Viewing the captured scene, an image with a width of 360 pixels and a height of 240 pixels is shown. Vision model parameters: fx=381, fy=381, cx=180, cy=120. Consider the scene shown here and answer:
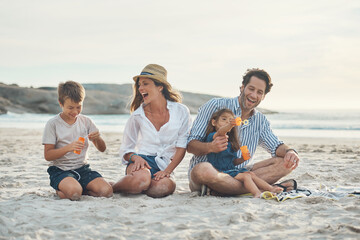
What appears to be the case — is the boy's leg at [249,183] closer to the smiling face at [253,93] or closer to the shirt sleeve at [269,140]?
the shirt sleeve at [269,140]

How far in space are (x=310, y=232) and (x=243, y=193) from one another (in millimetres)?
1131

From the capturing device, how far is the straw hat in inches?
141

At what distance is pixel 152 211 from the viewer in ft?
9.20

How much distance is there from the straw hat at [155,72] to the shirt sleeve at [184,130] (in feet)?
1.24

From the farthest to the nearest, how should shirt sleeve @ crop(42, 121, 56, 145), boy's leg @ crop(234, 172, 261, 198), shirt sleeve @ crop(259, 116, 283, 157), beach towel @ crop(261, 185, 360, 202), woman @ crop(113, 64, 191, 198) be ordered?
shirt sleeve @ crop(259, 116, 283, 157) < woman @ crop(113, 64, 191, 198) < shirt sleeve @ crop(42, 121, 56, 145) < boy's leg @ crop(234, 172, 261, 198) < beach towel @ crop(261, 185, 360, 202)

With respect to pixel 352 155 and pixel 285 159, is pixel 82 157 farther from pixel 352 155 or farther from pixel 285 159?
pixel 352 155

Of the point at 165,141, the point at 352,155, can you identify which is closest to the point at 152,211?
the point at 165,141

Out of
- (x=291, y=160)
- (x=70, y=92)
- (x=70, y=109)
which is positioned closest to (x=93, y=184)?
(x=70, y=109)

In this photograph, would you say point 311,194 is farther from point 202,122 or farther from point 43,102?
point 43,102

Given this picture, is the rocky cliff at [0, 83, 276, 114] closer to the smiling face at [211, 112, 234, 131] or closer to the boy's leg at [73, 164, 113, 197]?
the boy's leg at [73, 164, 113, 197]

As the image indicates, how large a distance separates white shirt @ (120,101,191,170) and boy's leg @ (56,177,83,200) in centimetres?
56

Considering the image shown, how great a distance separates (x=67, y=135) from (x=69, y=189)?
0.51 meters

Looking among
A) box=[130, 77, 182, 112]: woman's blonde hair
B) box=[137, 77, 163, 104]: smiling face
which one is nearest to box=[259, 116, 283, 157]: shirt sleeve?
box=[130, 77, 182, 112]: woman's blonde hair

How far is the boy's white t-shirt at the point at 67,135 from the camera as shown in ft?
11.1
